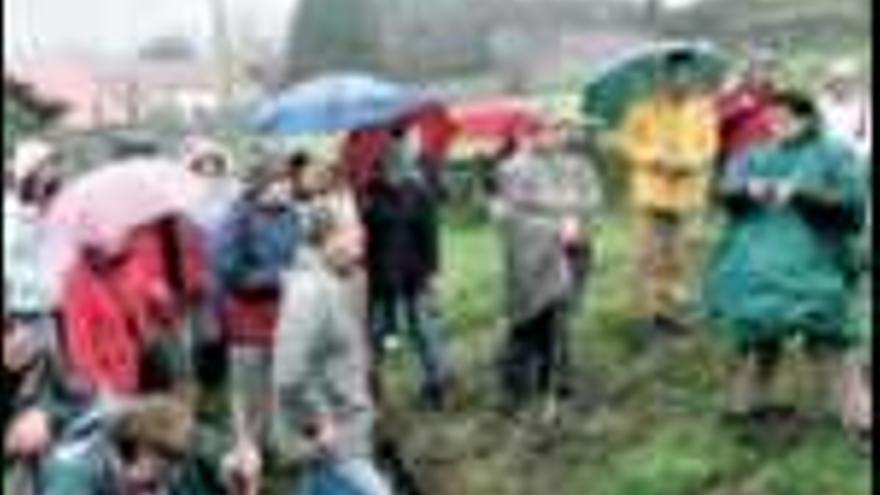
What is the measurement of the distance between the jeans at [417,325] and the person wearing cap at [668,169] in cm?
147

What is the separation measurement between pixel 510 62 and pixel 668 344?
32993mm

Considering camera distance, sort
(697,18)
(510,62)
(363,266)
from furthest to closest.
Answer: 1. (510,62)
2. (697,18)
3. (363,266)

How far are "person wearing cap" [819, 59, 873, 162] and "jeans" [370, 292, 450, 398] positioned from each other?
2439mm

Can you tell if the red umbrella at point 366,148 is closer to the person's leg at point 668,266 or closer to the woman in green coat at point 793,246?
the person's leg at point 668,266

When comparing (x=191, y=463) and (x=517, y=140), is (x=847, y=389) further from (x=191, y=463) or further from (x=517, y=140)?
(x=191, y=463)

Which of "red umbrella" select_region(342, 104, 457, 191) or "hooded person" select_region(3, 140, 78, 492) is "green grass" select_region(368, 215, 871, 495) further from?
"hooded person" select_region(3, 140, 78, 492)

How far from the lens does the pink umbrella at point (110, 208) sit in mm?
15117

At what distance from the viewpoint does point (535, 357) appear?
19.0 meters

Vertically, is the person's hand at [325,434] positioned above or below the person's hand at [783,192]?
below

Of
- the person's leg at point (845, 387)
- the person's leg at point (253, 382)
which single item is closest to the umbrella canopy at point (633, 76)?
the person's leg at point (845, 387)

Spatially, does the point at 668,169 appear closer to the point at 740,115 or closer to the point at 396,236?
the point at 740,115

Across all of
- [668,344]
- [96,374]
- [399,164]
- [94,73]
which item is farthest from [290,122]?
[94,73]

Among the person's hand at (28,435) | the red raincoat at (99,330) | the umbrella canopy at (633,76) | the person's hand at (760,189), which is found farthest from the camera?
the umbrella canopy at (633,76)

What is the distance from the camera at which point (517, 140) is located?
743 inches
